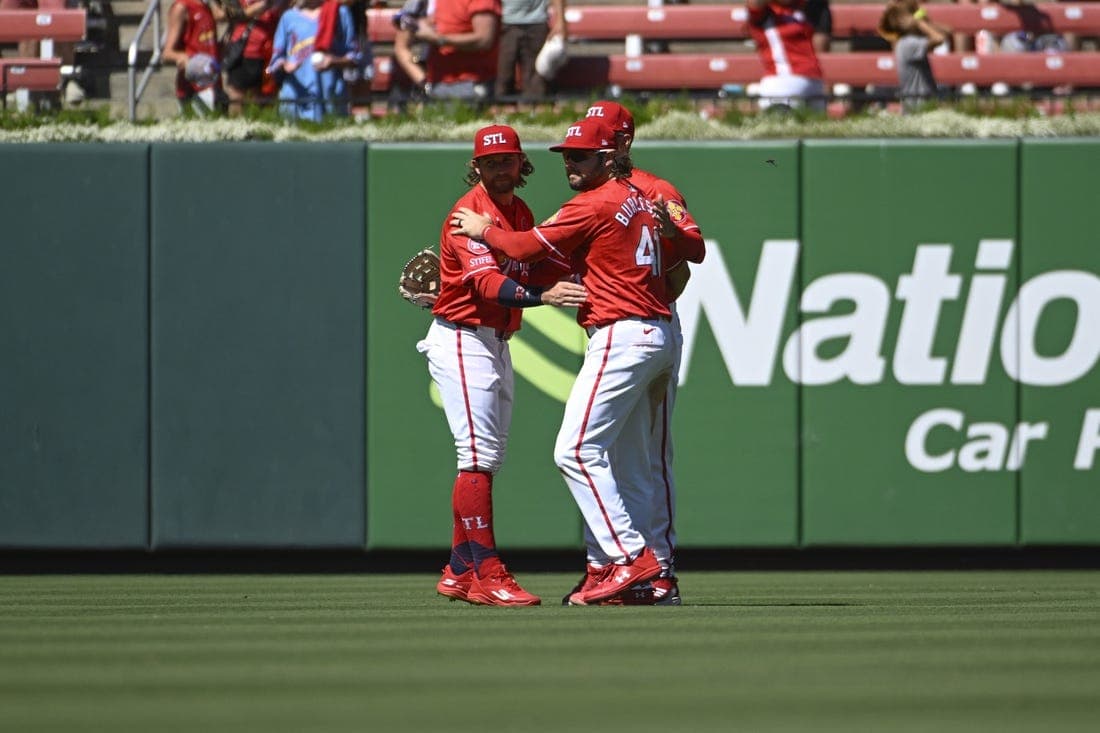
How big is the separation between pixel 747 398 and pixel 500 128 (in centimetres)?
317

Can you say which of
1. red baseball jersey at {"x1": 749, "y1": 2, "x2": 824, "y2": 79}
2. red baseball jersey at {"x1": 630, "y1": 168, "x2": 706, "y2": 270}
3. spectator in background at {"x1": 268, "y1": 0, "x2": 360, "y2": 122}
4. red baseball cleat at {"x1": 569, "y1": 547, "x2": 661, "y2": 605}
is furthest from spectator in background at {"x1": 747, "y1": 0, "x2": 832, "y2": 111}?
red baseball cleat at {"x1": 569, "y1": 547, "x2": 661, "y2": 605}

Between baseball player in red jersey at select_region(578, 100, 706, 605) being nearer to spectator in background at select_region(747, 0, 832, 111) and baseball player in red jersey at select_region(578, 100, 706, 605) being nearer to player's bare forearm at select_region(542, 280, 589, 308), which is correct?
player's bare forearm at select_region(542, 280, 589, 308)

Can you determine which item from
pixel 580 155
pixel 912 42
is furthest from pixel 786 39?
pixel 580 155

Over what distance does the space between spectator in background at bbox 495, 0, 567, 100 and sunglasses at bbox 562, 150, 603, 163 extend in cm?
412

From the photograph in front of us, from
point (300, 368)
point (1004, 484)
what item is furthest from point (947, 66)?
point (300, 368)

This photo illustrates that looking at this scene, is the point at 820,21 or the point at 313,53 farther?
the point at 820,21

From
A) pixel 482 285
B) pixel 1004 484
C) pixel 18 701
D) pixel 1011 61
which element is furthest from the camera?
pixel 1011 61

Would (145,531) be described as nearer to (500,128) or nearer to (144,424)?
(144,424)

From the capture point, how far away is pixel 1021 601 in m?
6.75

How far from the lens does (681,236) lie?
6.25 meters

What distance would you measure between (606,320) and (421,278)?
1.22m

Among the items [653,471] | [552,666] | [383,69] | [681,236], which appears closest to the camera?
[552,666]

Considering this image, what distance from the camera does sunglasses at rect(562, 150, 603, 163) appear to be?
20.8 feet

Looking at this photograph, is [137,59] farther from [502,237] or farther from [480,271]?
[502,237]
